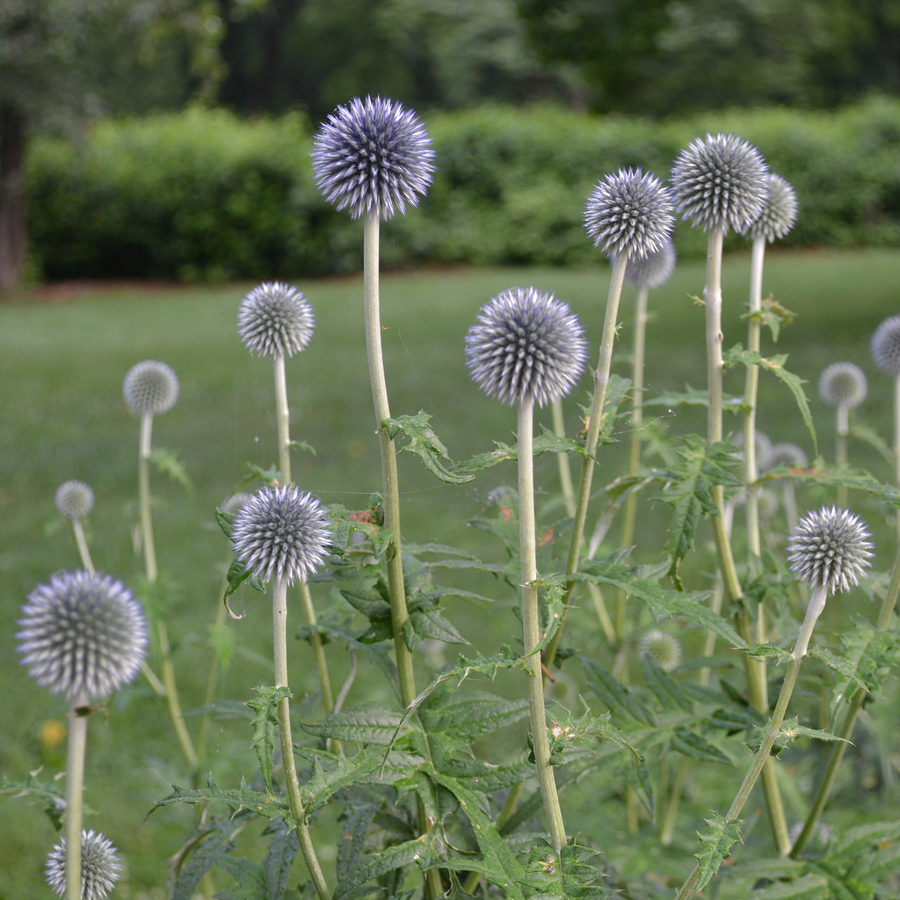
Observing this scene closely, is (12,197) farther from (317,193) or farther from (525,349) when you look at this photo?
(525,349)

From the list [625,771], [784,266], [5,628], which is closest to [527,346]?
[625,771]

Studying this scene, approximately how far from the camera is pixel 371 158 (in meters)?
1.83

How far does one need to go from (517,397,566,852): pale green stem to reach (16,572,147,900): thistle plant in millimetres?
606

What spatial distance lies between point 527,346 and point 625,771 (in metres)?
0.96

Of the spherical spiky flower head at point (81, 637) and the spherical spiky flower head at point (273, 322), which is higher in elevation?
the spherical spiky flower head at point (273, 322)

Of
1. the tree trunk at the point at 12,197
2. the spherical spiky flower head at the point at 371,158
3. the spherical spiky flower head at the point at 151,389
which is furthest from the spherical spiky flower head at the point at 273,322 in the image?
the tree trunk at the point at 12,197

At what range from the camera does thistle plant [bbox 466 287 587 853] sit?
1550mm

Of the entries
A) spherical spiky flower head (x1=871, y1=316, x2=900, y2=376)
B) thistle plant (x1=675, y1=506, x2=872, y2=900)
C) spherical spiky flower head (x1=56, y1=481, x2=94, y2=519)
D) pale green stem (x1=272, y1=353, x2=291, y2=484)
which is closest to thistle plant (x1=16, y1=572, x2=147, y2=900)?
pale green stem (x1=272, y1=353, x2=291, y2=484)

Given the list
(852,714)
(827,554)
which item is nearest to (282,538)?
(827,554)

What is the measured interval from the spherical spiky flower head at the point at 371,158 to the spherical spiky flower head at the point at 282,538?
584 mm

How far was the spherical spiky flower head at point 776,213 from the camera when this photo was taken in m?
2.34

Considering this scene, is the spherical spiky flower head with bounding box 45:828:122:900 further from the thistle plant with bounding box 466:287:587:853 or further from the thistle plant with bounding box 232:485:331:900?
the thistle plant with bounding box 466:287:587:853

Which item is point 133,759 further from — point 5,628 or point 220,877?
point 5,628

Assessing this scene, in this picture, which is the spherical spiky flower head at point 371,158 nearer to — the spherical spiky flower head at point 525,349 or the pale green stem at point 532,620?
the spherical spiky flower head at point 525,349
